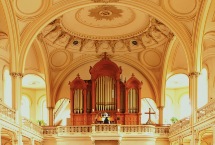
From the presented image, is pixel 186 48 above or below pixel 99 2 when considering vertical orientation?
below

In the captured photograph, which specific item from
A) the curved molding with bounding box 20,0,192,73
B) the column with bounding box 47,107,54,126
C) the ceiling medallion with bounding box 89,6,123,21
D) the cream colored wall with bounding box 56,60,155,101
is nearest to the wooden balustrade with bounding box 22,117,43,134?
the column with bounding box 47,107,54,126

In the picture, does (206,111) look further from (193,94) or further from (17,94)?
(17,94)

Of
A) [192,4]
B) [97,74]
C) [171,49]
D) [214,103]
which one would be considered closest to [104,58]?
[97,74]

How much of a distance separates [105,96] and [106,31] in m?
4.79

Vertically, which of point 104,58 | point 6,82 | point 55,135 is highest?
point 104,58

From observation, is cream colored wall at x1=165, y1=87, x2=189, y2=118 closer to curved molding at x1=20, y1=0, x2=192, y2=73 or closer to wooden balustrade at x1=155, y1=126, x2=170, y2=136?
wooden balustrade at x1=155, y1=126, x2=170, y2=136

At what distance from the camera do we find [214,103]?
68.4 feet

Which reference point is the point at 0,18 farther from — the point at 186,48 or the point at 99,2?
the point at 186,48

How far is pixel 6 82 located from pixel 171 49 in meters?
12.3

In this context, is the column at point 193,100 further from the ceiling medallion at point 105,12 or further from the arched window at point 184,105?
the arched window at point 184,105

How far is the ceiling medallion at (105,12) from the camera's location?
28047 mm

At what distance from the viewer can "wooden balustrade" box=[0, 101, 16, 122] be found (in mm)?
21772

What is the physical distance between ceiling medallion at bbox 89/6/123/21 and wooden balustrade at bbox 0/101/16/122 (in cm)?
881

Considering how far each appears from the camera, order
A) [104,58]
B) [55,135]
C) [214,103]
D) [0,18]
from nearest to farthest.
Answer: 1. [214,103]
2. [0,18]
3. [55,135]
4. [104,58]
